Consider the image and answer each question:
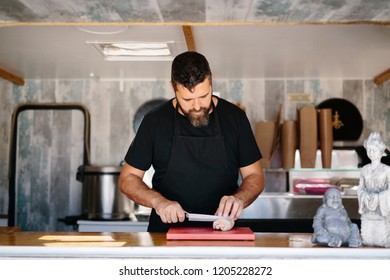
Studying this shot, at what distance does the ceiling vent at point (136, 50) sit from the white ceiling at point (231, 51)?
0.09 m

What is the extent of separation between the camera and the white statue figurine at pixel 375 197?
173cm

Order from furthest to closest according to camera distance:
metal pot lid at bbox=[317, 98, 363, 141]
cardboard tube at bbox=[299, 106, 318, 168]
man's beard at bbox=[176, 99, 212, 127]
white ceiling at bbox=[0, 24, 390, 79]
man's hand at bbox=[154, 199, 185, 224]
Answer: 1. metal pot lid at bbox=[317, 98, 363, 141]
2. cardboard tube at bbox=[299, 106, 318, 168]
3. white ceiling at bbox=[0, 24, 390, 79]
4. man's beard at bbox=[176, 99, 212, 127]
5. man's hand at bbox=[154, 199, 185, 224]

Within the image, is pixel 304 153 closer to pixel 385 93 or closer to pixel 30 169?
pixel 385 93

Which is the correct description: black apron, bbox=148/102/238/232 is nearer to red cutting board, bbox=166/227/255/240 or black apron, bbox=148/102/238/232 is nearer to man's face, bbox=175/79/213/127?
man's face, bbox=175/79/213/127

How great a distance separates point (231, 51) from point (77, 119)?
229cm

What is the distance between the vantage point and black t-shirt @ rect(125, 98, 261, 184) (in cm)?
264

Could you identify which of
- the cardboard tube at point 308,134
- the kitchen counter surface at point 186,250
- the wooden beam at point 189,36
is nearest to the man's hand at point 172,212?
the kitchen counter surface at point 186,250

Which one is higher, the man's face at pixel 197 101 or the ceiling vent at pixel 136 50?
the ceiling vent at pixel 136 50

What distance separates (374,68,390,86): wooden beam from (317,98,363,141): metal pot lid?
0.38 m

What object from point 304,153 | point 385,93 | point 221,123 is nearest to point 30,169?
point 304,153

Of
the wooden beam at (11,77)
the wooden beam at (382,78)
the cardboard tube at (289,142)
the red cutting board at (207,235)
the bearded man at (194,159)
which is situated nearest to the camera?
the red cutting board at (207,235)

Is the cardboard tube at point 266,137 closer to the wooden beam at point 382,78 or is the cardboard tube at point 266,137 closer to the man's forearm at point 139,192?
the wooden beam at point 382,78

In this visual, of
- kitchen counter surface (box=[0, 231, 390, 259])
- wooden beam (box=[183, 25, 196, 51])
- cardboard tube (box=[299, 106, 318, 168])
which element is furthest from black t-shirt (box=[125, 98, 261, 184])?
cardboard tube (box=[299, 106, 318, 168])

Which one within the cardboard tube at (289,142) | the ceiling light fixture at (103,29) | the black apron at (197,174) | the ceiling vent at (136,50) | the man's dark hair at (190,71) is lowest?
the black apron at (197,174)
